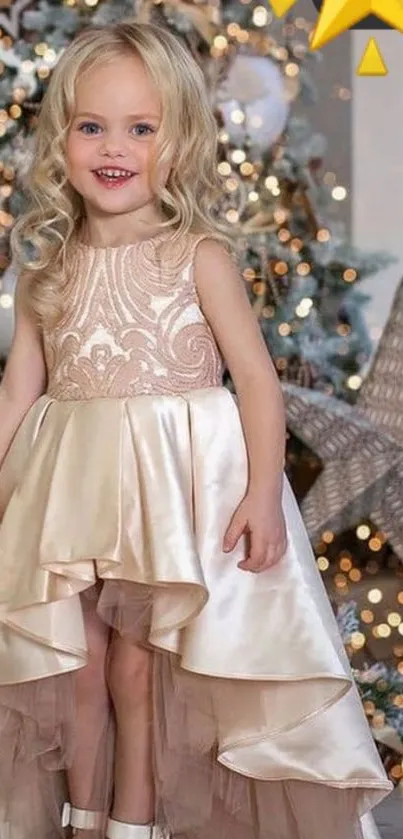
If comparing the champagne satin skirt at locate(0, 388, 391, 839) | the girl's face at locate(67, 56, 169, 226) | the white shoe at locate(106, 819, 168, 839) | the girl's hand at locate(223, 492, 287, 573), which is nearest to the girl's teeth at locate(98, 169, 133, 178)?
the girl's face at locate(67, 56, 169, 226)

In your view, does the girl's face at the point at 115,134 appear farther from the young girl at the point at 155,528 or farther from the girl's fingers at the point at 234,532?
the girl's fingers at the point at 234,532

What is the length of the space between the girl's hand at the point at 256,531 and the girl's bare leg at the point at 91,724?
0.19m

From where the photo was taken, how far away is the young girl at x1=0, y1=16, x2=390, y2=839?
4.71ft

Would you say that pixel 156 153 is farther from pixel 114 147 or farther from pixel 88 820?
pixel 88 820

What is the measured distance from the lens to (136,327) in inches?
58.3

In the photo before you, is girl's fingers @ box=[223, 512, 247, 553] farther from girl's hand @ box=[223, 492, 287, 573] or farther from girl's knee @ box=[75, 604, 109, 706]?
girl's knee @ box=[75, 604, 109, 706]

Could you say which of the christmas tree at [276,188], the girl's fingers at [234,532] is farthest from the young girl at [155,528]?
the christmas tree at [276,188]

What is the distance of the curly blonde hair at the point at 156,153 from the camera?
4.90 ft

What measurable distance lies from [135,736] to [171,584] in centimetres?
22

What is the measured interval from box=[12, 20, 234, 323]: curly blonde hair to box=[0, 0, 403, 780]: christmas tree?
0.47m

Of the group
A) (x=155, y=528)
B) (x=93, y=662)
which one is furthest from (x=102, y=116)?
(x=93, y=662)

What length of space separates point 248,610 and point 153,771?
0.21m

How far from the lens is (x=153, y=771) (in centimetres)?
151

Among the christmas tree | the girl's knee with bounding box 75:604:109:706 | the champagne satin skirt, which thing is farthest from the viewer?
the christmas tree
